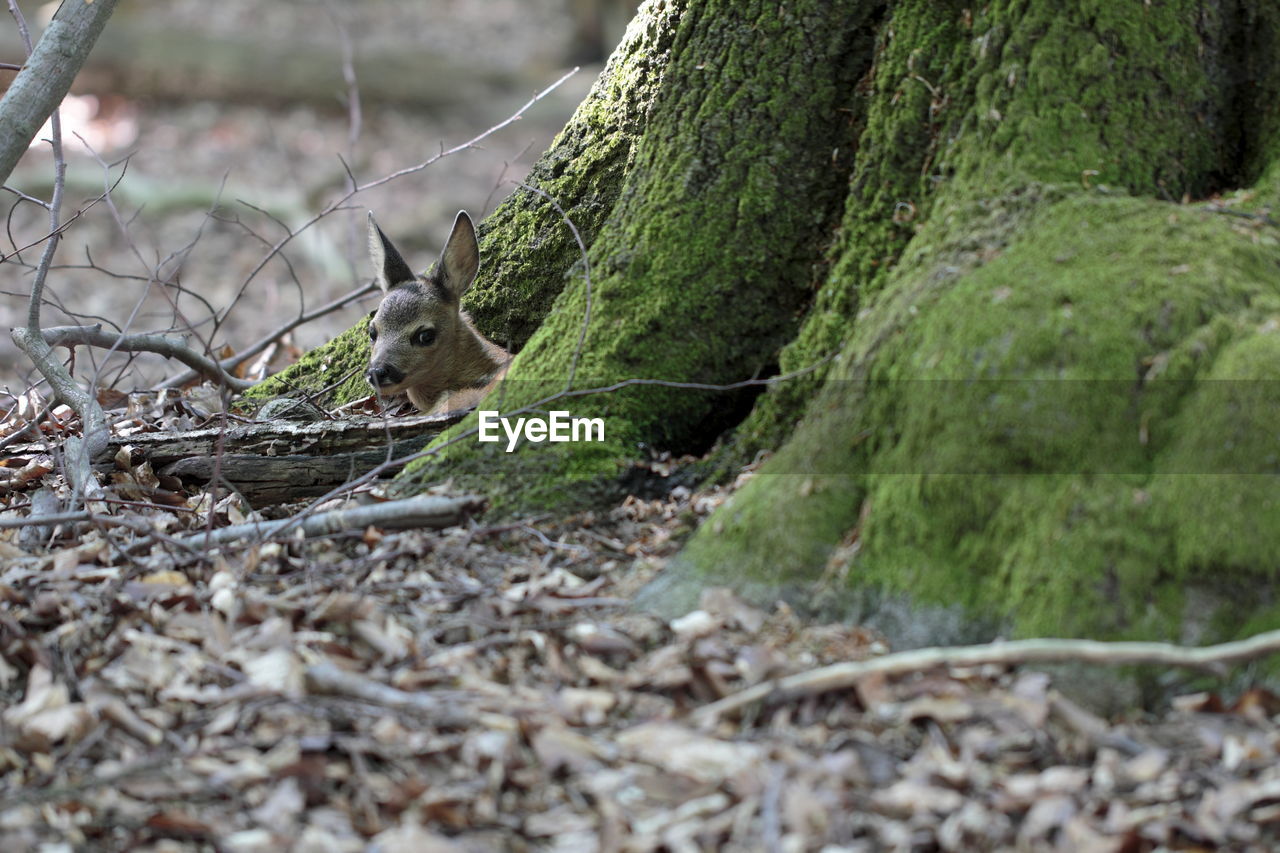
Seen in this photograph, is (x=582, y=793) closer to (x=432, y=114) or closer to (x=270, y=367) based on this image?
(x=270, y=367)

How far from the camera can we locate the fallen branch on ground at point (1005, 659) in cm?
271

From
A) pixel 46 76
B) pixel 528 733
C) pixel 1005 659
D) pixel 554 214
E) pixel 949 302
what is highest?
pixel 46 76

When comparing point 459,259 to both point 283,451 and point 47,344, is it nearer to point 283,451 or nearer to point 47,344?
point 283,451

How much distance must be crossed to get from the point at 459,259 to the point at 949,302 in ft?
9.30

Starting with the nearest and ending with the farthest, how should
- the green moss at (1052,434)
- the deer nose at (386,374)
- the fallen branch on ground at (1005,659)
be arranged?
the fallen branch on ground at (1005,659)
the green moss at (1052,434)
the deer nose at (386,374)

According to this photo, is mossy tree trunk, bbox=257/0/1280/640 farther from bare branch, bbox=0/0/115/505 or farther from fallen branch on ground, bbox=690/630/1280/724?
bare branch, bbox=0/0/115/505

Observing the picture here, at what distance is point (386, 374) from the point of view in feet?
18.0

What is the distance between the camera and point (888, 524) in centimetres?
329

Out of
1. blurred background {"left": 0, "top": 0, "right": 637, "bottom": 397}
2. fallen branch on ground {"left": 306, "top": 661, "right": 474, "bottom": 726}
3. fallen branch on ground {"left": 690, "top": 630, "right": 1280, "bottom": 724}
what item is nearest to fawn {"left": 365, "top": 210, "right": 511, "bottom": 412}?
fallen branch on ground {"left": 306, "top": 661, "right": 474, "bottom": 726}

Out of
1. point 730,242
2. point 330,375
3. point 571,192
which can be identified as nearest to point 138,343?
point 330,375

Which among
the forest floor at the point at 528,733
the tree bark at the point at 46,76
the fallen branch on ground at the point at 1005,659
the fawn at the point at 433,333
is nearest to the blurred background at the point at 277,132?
the fawn at the point at 433,333

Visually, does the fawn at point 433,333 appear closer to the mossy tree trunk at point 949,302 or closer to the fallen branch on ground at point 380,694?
the mossy tree trunk at point 949,302

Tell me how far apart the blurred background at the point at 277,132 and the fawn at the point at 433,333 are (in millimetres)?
4009

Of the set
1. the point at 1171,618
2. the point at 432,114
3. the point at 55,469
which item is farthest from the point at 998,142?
the point at 432,114
